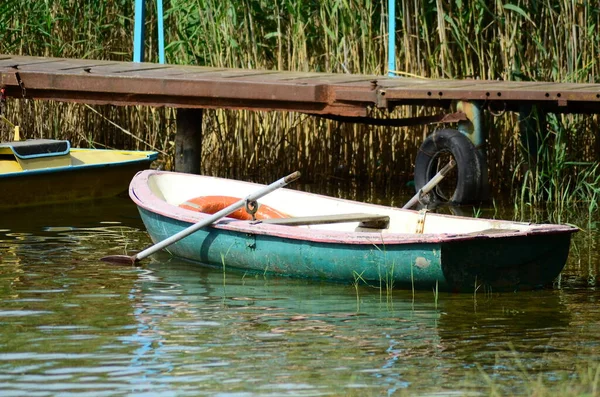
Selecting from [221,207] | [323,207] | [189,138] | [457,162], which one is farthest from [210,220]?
[189,138]

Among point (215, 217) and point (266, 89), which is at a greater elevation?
point (266, 89)

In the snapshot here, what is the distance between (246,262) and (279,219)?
11.6 inches

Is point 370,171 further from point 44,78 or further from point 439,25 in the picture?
point 44,78

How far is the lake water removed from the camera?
4.73 metres

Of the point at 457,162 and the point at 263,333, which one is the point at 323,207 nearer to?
the point at 457,162

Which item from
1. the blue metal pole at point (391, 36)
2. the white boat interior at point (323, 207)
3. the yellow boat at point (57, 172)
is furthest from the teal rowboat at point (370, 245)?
the blue metal pole at point (391, 36)

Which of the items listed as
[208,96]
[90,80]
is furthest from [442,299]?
[90,80]

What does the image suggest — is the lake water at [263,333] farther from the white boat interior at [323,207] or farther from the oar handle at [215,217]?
the white boat interior at [323,207]

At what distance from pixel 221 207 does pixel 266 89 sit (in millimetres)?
1452

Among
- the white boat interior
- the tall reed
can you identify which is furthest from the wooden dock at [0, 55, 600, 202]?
the white boat interior

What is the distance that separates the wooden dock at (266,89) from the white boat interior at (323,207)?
1.00m

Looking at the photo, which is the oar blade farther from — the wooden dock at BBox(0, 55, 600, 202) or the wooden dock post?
the wooden dock post

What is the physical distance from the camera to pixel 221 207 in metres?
7.84

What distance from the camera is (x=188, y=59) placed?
37.5ft
